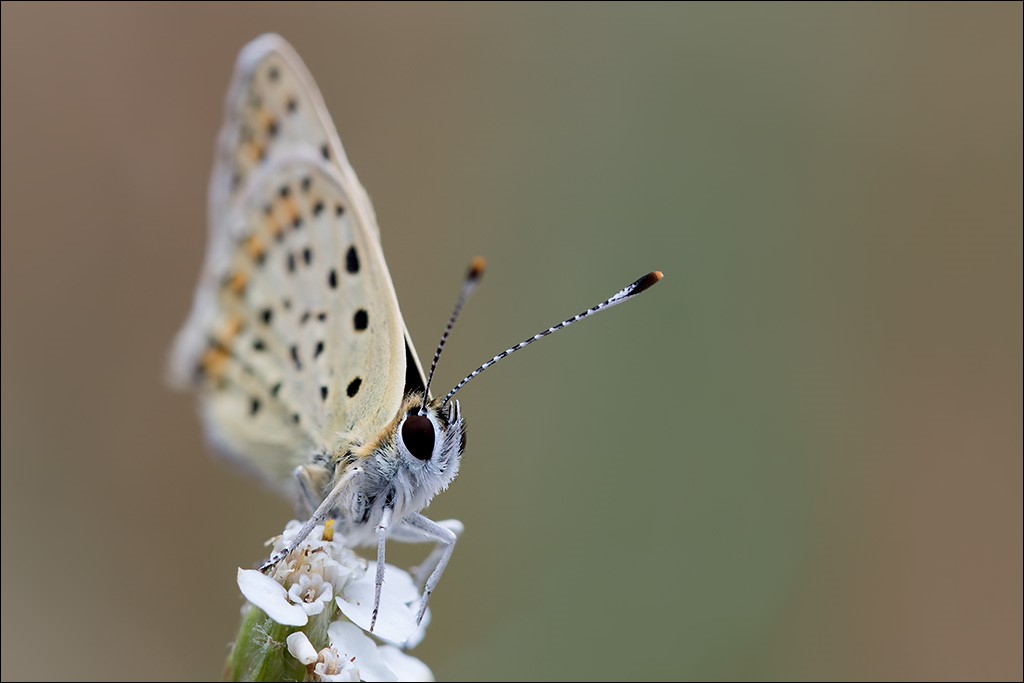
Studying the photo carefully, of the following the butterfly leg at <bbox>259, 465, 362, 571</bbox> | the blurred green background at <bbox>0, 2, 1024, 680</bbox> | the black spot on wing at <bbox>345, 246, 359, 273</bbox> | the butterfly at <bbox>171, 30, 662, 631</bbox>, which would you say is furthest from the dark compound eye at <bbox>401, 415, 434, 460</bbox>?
the blurred green background at <bbox>0, 2, 1024, 680</bbox>

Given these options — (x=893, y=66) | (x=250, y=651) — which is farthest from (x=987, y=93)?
(x=250, y=651)

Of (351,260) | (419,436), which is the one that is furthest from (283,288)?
(419,436)

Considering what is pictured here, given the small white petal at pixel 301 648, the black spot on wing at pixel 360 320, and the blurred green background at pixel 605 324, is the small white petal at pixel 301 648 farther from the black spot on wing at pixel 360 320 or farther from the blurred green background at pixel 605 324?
the blurred green background at pixel 605 324

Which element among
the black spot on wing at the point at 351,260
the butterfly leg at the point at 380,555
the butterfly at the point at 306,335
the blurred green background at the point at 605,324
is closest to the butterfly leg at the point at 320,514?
the butterfly at the point at 306,335

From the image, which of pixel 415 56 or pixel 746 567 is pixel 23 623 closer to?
pixel 746 567

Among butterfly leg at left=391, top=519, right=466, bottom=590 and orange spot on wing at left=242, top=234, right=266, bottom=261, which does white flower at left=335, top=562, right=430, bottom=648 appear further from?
orange spot on wing at left=242, top=234, right=266, bottom=261

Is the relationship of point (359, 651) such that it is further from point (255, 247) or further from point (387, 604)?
point (255, 247)
